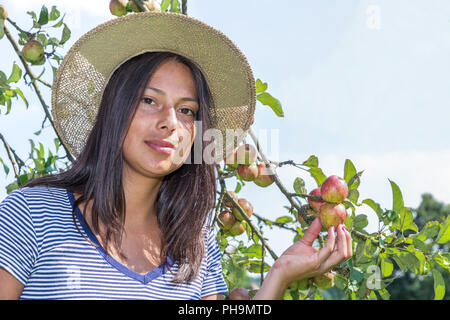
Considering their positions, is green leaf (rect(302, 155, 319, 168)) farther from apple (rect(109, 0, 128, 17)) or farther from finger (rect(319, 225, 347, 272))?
apple (rect(109, 0, 128, 17))

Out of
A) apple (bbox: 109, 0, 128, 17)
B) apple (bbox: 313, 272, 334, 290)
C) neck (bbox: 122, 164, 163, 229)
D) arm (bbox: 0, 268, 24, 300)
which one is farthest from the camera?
apple (bbox: 109, 0, 128, 17)

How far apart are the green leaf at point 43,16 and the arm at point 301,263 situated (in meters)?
1.38

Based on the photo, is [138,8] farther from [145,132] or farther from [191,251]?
[191,251]

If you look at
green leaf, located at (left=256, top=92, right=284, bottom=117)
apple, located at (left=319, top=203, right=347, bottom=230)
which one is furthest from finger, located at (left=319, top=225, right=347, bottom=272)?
green leaf, located at (left=256, top=92, right=284, bottom=117)

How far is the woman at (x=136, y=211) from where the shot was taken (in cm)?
119

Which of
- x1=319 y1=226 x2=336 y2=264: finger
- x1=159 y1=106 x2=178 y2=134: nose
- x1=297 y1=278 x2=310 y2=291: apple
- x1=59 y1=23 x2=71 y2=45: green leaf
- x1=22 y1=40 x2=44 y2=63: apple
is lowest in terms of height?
x1=297 y1=278 x2=310 y2=291: apple

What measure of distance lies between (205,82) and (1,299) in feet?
2.57

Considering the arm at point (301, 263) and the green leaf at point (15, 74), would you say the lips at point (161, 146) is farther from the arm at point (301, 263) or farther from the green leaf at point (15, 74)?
the green leaf at point (15, 74)

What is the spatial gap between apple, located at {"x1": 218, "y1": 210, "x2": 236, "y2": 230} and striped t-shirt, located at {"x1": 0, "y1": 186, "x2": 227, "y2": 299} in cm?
60

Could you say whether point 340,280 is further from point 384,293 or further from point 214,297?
point 214,297

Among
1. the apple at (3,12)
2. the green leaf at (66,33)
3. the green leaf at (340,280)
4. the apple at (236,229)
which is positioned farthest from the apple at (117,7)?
the green leaf at (340,280)

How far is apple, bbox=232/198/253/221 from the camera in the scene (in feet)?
6.36
